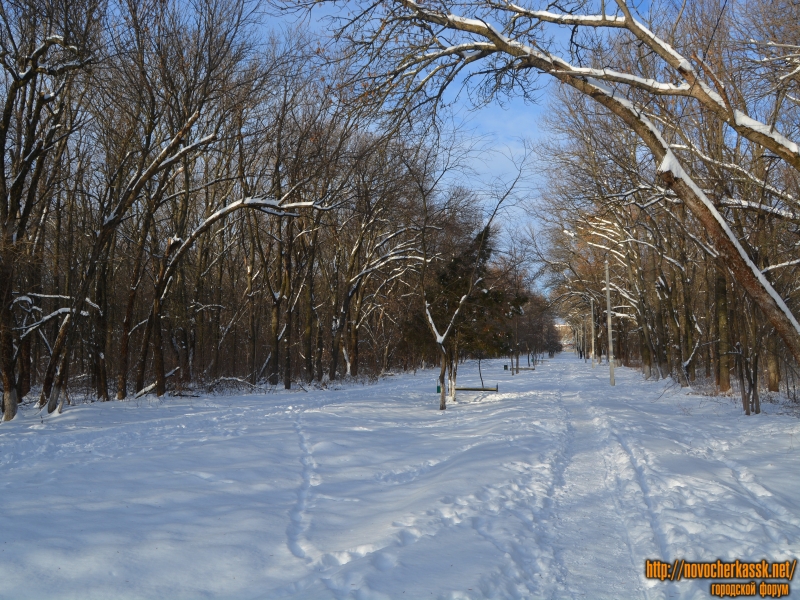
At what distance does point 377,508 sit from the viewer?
21.7ft

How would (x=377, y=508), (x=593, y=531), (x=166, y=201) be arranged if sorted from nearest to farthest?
(x=593, y=531)
(x=377, y=508)
(x=166, y=201)

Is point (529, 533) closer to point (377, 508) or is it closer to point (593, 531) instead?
point (593, 531)

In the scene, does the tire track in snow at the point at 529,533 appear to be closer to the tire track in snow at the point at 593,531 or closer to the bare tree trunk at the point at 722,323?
the tire track in snow at the point at 593,531

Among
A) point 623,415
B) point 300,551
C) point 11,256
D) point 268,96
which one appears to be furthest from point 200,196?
point 300,551

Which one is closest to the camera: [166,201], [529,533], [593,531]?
[529,533]

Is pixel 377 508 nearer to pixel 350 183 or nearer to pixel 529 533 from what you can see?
pixel 529 533

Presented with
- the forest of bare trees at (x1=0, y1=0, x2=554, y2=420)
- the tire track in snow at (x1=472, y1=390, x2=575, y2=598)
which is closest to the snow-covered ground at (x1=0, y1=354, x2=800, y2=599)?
the tire track in snow at (x1=472, y1=390, x2=575, y2=598)

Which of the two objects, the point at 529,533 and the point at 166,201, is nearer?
the point at 529,533

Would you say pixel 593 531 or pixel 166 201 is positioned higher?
pixel 166 201

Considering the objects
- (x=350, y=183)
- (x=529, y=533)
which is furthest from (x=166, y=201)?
(x=529, y=533)

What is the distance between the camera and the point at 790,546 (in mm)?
5094

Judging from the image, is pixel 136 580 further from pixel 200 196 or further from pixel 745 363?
pixel 200 196

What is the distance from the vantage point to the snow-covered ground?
4.48 meters

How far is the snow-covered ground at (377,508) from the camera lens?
4480mm
